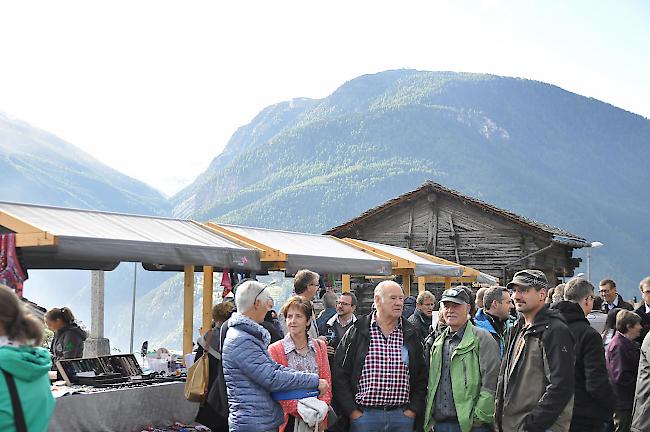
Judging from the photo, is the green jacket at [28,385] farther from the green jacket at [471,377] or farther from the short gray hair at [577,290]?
the short gray hair at [577,290]

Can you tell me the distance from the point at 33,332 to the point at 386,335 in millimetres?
3007

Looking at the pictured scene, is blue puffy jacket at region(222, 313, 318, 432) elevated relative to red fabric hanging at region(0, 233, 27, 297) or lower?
lower

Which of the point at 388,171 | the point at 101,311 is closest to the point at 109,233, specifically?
the point at 101,311

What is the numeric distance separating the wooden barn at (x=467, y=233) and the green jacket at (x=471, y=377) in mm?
23045

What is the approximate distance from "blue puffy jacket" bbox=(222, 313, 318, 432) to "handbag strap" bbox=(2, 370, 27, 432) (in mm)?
1890

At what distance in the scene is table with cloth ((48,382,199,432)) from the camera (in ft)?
25.5

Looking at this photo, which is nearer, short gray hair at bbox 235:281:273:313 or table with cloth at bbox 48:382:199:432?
short gray hair at bbox 235:281:273:313

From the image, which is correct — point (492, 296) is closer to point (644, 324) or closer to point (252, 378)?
point (644, 324)

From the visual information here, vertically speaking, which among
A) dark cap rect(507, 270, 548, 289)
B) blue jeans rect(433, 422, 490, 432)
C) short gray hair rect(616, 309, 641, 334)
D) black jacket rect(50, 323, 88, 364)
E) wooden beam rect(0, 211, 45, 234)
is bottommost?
blue jeans rect(433, 422, 490, 432)

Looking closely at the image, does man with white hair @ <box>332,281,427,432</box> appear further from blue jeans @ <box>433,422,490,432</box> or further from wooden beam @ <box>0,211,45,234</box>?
wooden beam @ <box>0,211,45,234</box>

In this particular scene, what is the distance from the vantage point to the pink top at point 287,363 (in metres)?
5.83

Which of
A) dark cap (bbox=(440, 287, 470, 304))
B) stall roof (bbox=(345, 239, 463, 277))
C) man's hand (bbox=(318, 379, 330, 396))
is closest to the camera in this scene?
man's hand (bbox=(318, 379, 330, 396))

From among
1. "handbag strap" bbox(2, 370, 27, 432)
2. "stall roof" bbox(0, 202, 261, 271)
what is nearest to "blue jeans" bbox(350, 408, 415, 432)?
"handbag strap" bbox(2, 370, 27, 432)

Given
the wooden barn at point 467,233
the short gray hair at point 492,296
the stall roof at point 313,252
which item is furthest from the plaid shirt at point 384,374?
the wooden barn at point 467,233
